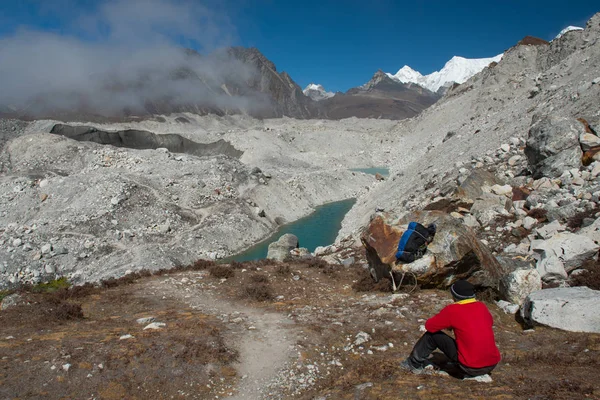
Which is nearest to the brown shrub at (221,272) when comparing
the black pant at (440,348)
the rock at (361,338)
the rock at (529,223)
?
the rock at (361,338)

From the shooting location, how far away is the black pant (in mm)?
5883

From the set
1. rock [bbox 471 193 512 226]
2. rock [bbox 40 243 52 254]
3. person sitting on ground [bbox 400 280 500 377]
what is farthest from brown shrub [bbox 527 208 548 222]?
rock [bbox 40 243 52 254]

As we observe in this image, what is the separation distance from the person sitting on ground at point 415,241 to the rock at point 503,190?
8088 millimetres

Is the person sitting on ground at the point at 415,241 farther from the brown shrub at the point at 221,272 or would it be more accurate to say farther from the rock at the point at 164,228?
the rock at the point at 164,228

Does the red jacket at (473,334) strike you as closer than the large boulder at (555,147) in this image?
Yes

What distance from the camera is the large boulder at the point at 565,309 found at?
7461 millimetres

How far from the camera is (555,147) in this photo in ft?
56.0

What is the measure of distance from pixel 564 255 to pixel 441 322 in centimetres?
625

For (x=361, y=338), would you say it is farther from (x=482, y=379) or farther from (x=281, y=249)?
(x=281, y=249)

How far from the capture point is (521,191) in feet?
53.9

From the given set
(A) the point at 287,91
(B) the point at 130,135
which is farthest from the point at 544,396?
(A) the point at 287,91

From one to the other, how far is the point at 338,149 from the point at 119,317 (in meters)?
64.1

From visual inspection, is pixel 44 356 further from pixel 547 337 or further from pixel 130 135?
pixel 130 135

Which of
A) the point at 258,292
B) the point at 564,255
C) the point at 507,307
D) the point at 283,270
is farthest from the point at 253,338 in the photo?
the point at 564,255
